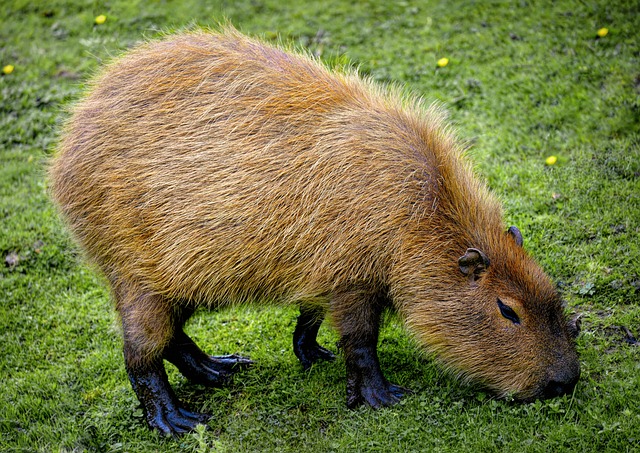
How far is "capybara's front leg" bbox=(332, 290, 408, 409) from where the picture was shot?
4.67 meters

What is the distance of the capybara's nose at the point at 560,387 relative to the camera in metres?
4.34

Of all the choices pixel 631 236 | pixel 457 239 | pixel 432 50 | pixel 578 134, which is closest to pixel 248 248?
pixel 457 239

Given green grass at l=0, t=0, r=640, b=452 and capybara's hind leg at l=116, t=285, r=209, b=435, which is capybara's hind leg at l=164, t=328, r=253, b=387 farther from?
capybara's hind leg at l=116, t=285, r=209, b=435

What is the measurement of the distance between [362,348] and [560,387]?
1.15 metres

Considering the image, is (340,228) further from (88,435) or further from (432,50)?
(432,50)

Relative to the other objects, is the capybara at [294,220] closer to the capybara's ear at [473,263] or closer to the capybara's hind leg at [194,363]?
the capybara's ear at [473,263]

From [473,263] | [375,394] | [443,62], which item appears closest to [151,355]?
[375,394]

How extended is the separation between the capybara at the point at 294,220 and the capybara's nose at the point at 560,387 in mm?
11

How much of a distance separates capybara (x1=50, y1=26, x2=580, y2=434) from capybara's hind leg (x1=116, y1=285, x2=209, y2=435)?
0.01 m

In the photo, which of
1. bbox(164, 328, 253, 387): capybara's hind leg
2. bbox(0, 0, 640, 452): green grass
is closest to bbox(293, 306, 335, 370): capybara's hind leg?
bbox(0, 0, 640, 452): green grass

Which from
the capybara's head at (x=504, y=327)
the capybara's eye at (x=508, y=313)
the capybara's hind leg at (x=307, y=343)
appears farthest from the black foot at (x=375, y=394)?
the capybara's eye at (x=508, y=313)

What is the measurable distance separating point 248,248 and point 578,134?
3620 millimetres

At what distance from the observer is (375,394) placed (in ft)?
15.8

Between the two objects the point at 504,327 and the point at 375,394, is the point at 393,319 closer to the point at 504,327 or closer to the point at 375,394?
the point at 375,394
